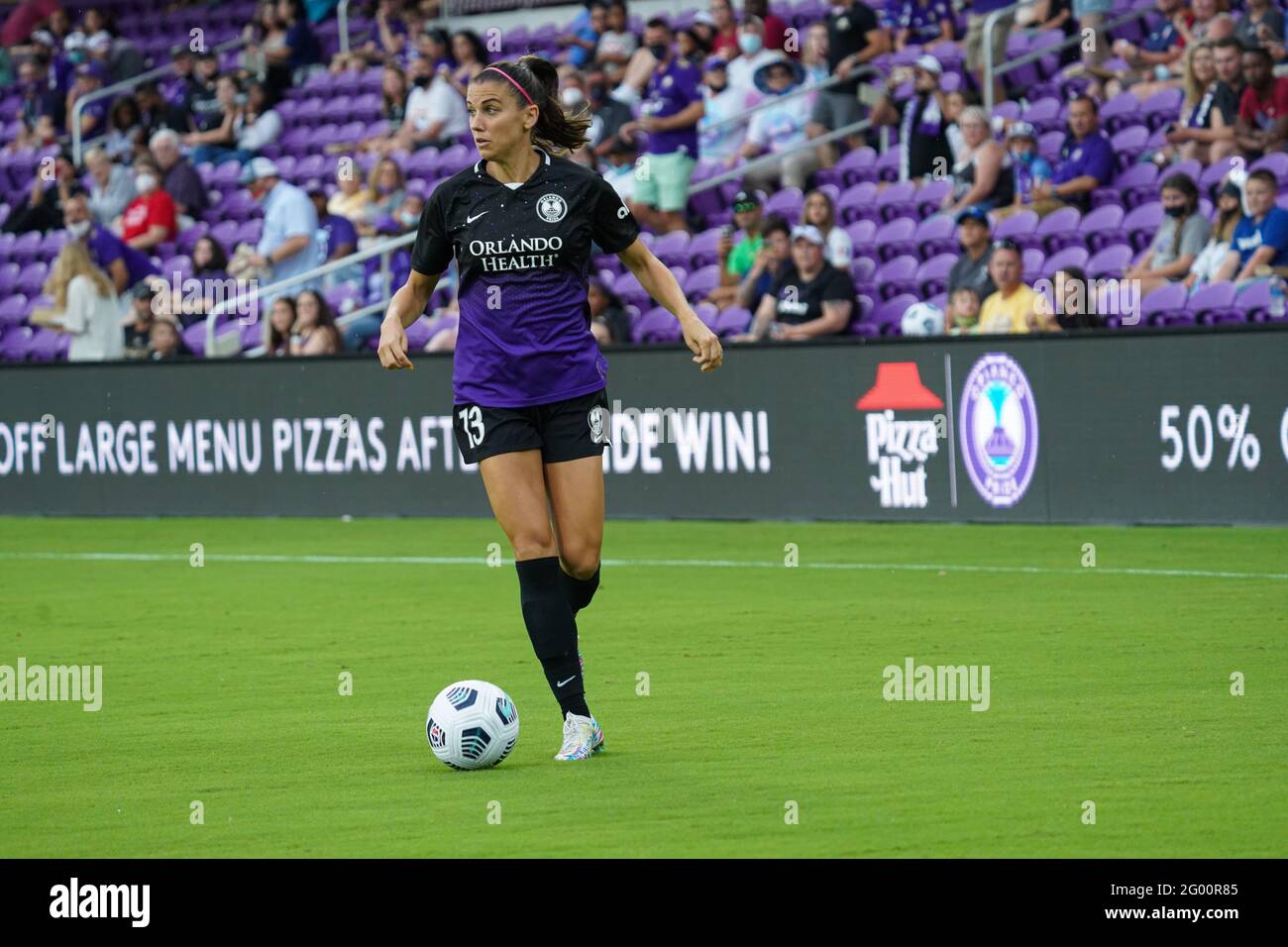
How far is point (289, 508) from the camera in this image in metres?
20.8

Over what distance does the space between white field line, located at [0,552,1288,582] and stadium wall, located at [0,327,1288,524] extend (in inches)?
80.0

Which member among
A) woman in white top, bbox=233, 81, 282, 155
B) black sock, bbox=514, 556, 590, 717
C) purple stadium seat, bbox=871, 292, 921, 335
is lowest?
black sock, bbox=514, 556, 590, 717

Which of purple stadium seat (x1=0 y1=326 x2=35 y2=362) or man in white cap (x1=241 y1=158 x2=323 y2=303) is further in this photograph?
purple stadium seat (x1=0 y1=326 x2=35 y2=362)

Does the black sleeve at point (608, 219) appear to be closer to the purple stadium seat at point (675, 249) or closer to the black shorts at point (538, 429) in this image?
the black shorts at point (538, 429)

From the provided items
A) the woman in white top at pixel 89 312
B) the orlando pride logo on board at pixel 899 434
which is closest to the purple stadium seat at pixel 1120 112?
the orlando pride logo on board at pixel 899 434

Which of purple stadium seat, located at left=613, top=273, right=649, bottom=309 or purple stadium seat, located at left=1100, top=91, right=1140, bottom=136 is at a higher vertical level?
purple stadium seat, located at left=1100, top=91, right=1140, bottom=136

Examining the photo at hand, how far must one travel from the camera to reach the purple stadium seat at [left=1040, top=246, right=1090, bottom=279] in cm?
1797

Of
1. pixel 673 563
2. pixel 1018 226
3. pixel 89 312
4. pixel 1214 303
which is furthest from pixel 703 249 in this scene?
pixel 673 563

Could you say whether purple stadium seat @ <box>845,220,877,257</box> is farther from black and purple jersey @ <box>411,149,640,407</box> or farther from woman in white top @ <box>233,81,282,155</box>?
black and purple jersey @ <box>411,149,640,407</box>

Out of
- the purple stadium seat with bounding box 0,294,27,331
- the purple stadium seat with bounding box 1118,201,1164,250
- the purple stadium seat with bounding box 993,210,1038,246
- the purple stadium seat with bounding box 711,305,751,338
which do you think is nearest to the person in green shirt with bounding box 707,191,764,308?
the purple stadium seat with bounding box 711,305,751,338

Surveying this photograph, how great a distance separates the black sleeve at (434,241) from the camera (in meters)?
8.05

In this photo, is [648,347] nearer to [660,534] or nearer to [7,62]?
[660,534]
